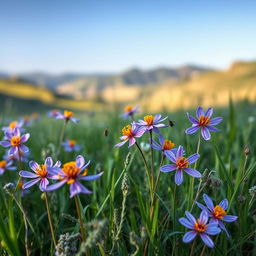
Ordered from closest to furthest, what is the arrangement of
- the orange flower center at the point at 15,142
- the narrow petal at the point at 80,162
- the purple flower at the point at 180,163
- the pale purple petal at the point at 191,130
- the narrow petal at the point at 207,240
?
the narrow petal at the point at 207,240 < the narrow petal at the point at 80,162 < the purple flower at the point at 180,163 < the pale purple petal at the point at 191,130 < the orange flower center at the point at 15,142

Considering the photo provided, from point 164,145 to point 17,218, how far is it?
1097 mm

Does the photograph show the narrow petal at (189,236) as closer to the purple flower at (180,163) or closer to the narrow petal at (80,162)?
the purple flower at (180,163)

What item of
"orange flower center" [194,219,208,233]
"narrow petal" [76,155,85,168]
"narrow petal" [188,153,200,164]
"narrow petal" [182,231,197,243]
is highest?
"narrow petal" [76,155,85,168]

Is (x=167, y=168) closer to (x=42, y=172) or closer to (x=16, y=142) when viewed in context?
(x=42, y=172)

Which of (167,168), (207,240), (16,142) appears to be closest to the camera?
(207,240)

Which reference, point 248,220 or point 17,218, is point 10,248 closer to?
point 17,218

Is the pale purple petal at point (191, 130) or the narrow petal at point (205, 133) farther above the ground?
the pale purple petal at point (191, 130)

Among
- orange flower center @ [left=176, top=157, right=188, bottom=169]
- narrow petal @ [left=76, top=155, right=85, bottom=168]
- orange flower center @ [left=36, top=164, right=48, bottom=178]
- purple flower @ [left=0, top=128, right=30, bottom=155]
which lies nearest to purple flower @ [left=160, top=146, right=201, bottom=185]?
orange flower center @ [left=176, top=157, right=188, bottom=169]

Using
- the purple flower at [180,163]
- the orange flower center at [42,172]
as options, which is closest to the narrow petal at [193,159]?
the purple flower at [180,163]

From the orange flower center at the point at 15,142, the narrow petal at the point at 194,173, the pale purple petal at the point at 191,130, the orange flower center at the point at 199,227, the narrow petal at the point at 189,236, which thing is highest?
the pale purple petal at the point at 191,130

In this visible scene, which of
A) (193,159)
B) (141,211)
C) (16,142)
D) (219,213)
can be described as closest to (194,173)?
(193,159)

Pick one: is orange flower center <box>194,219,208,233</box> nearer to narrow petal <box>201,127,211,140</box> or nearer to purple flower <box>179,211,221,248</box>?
purple flower <box>179,211,221,248</box>

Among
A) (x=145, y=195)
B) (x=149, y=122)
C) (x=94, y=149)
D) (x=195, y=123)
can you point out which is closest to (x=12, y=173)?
(x=94, y=149)

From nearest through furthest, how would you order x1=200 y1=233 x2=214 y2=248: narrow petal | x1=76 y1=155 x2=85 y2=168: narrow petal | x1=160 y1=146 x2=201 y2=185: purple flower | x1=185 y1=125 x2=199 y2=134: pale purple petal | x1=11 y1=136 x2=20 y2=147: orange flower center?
x1=200 y1=233 x2=214 y2=248: narrow petal
x1=76 y1=155 x2=85 y2=168: narrow petal
x1=160 y1=146 x2=201 y2=185: purple flower
x1=185 y1=125 x2=199 y2=134: pale purple petal
x1=11 y1=136 x2=20 y2=147: orange flower center
